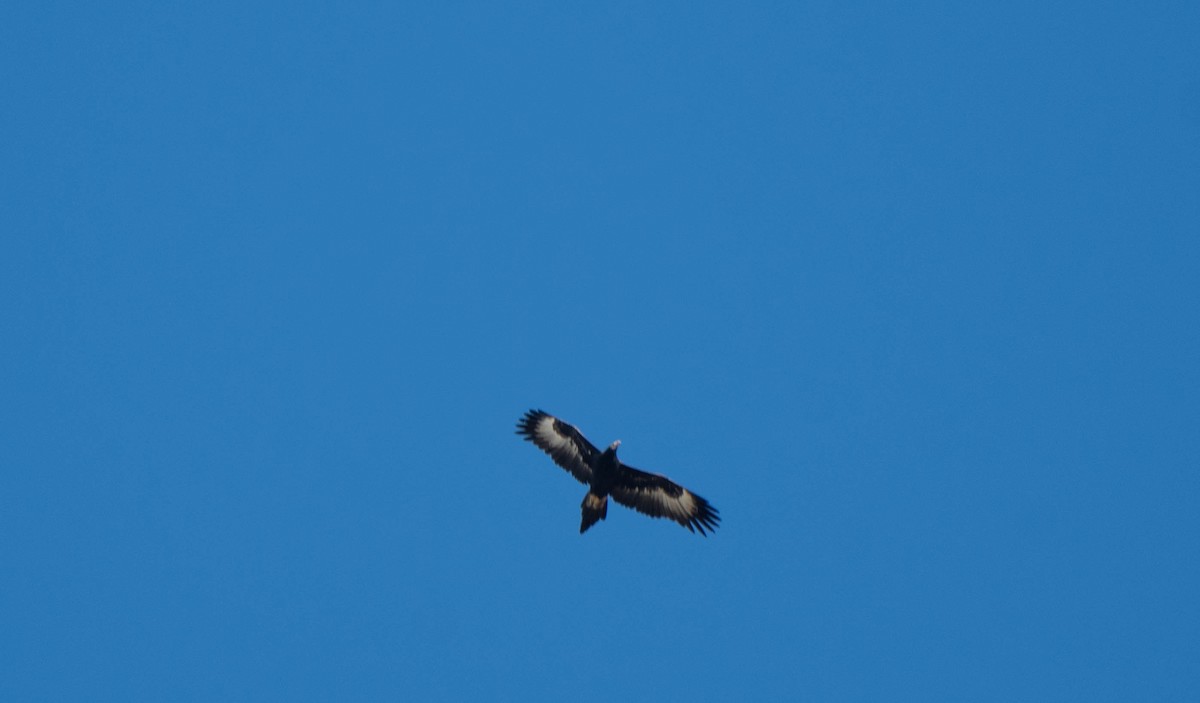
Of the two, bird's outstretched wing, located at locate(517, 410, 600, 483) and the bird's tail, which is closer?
the bird's tail

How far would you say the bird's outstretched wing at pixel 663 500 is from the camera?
2062 cm

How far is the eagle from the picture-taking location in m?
20.3

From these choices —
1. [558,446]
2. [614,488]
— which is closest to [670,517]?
[614,488]

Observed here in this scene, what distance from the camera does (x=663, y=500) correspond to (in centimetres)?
2086

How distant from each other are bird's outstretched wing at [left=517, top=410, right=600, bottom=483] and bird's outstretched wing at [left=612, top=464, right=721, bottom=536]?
81 cm

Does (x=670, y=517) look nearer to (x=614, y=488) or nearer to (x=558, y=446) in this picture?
(x=614, y=488)

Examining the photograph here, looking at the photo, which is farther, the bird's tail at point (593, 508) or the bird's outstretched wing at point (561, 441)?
the bird's outstretched wing at point (561, 441)

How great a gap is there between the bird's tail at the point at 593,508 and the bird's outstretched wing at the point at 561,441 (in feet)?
1.63

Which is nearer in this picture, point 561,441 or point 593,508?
point 593,508

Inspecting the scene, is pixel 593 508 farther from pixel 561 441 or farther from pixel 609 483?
pixel 561 441

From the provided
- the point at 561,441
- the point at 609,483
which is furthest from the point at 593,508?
the point at 561,441

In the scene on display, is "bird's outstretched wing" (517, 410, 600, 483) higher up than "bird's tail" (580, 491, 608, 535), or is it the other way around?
"bird's outstretched wing" (517, 410, 600, 483)

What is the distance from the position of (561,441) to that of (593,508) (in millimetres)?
1671

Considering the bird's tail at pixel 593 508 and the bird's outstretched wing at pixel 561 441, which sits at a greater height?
the bird's outstretched wing at pixel 561 441
